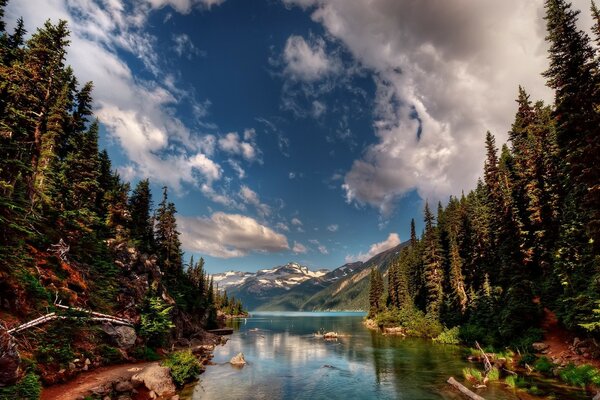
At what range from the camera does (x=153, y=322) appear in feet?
121

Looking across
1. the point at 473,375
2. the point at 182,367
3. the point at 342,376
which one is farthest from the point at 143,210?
the point at 473,375

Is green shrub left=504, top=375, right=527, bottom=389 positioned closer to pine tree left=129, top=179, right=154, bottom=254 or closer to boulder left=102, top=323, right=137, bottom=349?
boulder left=102, top=323, right=137, bottom=349

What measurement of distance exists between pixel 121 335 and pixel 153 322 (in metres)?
5.65

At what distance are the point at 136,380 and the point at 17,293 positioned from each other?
10.8 metres

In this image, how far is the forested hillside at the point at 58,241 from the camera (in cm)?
1903

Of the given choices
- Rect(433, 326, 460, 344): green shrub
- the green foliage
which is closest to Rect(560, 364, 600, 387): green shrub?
Rect(433, 326, 460, 344): green shrub

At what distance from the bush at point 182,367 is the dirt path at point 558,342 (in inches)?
1393

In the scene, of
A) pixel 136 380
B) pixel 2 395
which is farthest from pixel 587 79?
pixel 136 380

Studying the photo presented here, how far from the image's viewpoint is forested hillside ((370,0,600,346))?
22.6 m

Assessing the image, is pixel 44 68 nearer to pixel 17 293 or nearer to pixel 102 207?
pixel 17 293

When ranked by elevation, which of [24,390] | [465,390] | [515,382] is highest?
[24,390]

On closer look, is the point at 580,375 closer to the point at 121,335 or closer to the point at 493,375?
the point at 493,375

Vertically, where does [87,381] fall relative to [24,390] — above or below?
below

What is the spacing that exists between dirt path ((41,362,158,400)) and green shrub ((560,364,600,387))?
35438 millimetres
